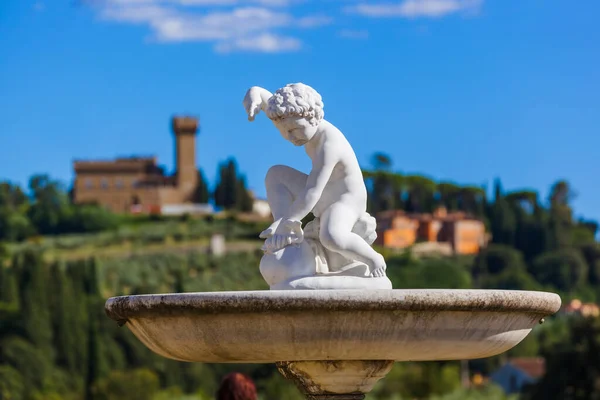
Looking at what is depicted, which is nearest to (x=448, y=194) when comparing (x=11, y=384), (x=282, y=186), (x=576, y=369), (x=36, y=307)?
(x=36, y=307)

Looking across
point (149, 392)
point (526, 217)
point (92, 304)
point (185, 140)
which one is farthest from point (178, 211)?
point (149, 392)

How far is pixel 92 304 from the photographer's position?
280 feet

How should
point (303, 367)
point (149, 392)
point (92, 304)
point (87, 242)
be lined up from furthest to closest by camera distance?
point (87, 242) → point (92, 304) → point (149, 392) → point (303, 367)

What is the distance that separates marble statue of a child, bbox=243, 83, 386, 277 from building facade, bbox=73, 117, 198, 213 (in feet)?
453

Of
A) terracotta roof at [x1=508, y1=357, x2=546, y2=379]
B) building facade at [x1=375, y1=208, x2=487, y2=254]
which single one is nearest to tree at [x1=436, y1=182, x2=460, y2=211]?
building facade at [x1=375, y1=208, x2=487, y2=254]

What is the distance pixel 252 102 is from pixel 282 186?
397mm

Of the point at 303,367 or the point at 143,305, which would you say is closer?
the point at 143,305

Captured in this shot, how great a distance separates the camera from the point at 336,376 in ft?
21.6

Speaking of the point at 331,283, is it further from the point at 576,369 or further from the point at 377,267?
the point at 576,369

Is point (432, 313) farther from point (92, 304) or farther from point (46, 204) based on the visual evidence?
point (46, 204)

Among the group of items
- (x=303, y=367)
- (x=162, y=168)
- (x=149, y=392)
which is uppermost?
(x=162, y=168)

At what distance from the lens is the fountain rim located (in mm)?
5914

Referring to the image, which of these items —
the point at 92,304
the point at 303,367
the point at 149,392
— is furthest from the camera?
the point at 92,304

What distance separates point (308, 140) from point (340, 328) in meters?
1.02
